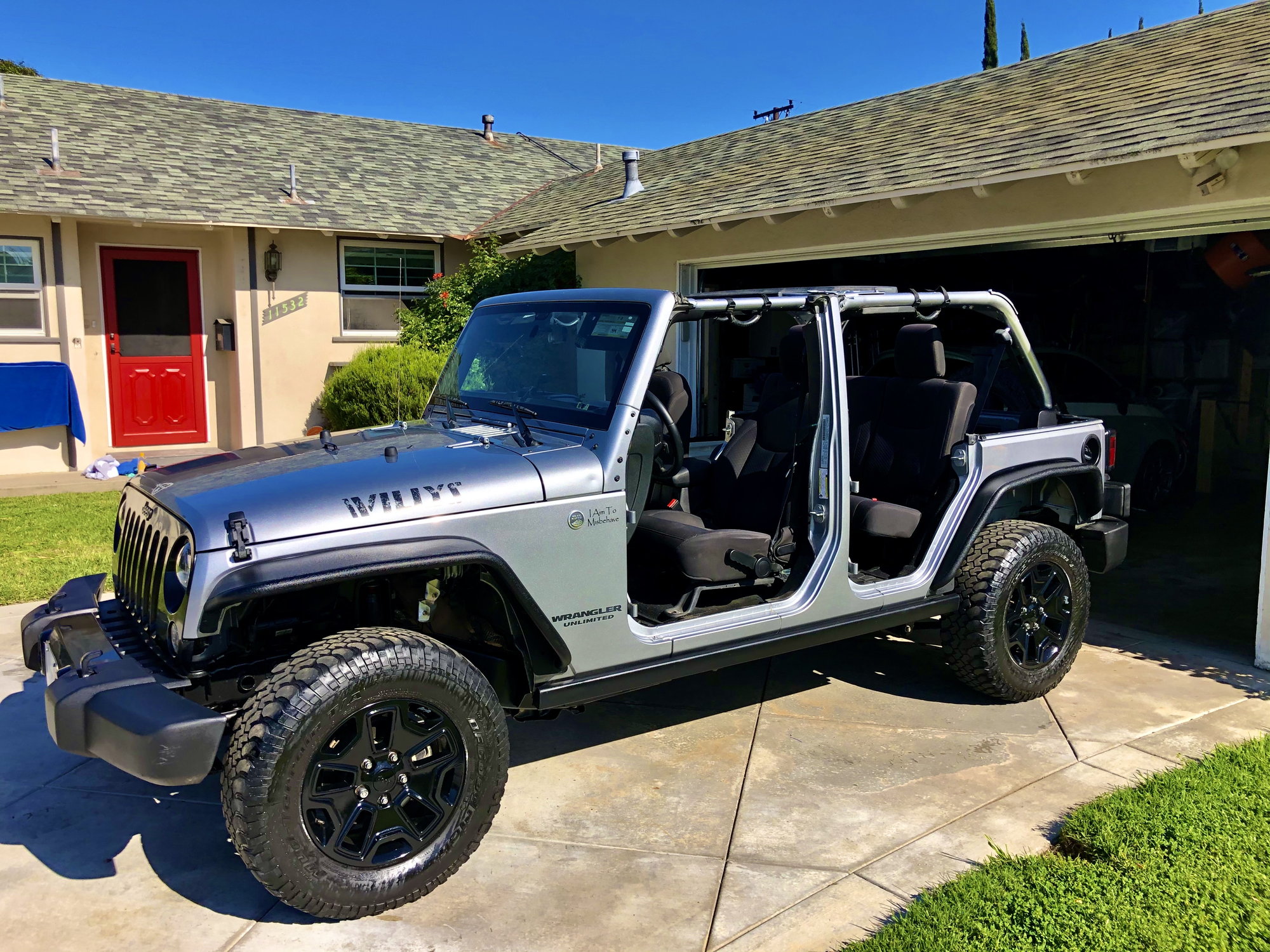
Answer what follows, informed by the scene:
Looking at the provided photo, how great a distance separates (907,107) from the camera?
10836mm

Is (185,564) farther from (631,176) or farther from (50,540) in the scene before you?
(631,176)

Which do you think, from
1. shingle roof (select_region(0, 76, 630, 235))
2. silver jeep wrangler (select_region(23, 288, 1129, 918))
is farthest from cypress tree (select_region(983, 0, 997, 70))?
silver jeep wrangler (select_region(23, 288, 1129, 918))

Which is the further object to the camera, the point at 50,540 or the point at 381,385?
the point at 381,385

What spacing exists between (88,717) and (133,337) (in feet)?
39.6

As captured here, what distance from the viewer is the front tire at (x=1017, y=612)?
4.94 meters

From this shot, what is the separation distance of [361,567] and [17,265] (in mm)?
11894

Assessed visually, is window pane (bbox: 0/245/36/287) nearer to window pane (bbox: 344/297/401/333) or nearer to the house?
the house

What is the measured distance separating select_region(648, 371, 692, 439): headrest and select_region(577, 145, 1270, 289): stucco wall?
404cm

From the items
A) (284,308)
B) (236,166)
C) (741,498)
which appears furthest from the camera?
(236,166)

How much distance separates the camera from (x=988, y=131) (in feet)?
27.6

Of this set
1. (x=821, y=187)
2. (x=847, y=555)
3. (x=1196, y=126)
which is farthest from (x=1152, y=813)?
(x=821, y=187)

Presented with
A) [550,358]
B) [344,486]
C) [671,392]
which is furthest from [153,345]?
[344,486]

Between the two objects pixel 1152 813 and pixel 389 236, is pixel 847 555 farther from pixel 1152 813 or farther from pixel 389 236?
pixel 389 236

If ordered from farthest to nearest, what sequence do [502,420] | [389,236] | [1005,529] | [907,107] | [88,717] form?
1. [389,236]
2. [907,107]
3. [1005,529]
4. [502,420]
5. [88,717]
